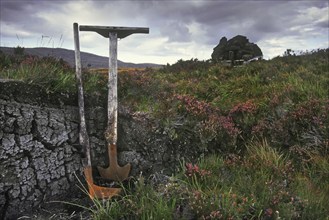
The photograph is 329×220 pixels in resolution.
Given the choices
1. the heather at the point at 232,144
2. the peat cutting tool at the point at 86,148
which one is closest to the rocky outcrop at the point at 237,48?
the heather at the point at 232,144

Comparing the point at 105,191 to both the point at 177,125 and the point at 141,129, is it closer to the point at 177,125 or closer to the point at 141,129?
the point at 141,129

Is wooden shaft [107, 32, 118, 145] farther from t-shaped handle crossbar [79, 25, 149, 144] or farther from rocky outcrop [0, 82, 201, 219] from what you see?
rocky outcrop [0, 82, 201, 219]

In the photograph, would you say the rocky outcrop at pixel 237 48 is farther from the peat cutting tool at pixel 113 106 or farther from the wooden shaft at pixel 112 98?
the wooden shaft at pixel 112 98

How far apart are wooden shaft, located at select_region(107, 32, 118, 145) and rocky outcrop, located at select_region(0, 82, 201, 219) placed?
11.4 inches

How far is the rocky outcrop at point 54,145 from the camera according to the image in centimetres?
551

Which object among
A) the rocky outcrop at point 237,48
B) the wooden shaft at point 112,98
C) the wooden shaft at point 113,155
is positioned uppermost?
the rocky outcrop at point 237,48

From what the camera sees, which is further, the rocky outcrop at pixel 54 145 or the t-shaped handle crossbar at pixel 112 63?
the t-shaped handle crossbar at pixel 112 63

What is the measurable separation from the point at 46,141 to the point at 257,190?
11.8 feet

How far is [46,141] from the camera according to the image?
5867 millimetres

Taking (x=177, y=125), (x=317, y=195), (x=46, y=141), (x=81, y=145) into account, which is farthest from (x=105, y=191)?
(x=317, y=195)

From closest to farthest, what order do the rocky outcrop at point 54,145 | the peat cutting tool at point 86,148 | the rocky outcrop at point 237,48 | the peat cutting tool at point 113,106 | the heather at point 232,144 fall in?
the heather at point 232,144 → the rocky outcrop at point 54,145 → the peat cutting tool at point 86,148 → the peat cutting tool at point 113,106 → the rocky outcrop at point 237,48

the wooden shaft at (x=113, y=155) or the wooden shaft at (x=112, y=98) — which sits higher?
the wooden shaft at (x=112, y=98)

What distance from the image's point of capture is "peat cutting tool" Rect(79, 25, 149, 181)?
6.28 metres

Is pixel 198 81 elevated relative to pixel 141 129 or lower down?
elevated
